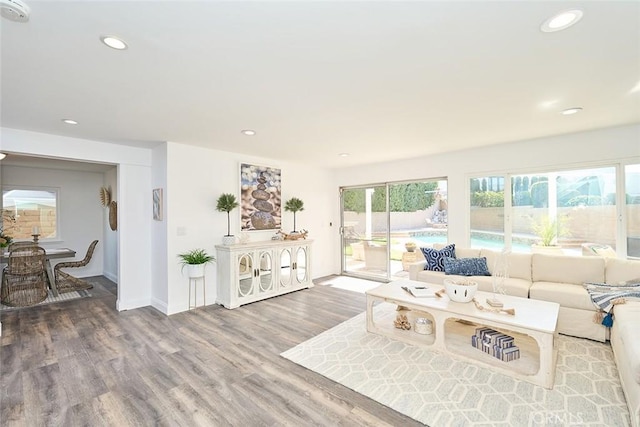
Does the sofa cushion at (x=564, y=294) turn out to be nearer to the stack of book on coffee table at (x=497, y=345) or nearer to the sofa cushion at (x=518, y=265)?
the sofa cushion at (x=518, y=265)

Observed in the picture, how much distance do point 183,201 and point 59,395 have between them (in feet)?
8.11

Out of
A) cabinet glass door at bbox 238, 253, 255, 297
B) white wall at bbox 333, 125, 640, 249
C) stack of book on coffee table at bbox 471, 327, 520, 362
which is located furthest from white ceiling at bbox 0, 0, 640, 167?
stack of book on coffee table at bbox 471, 327, 520, 362

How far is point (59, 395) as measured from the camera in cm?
219

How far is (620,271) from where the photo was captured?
3154mm

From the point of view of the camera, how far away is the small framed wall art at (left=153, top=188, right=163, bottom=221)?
→ 160 inches

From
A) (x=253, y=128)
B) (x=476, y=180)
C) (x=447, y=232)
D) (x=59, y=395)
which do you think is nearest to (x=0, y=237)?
(x=59, y=395)

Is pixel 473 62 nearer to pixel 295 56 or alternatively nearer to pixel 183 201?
pixel 295 56

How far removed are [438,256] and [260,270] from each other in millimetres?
2772

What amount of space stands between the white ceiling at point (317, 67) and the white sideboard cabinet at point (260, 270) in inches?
74.1

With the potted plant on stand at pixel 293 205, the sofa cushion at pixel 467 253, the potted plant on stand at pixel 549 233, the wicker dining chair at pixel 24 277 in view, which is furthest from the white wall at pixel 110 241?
the potted plant on stand at pixel 549 233

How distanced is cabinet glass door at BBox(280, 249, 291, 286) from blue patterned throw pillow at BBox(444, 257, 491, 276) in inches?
99.8

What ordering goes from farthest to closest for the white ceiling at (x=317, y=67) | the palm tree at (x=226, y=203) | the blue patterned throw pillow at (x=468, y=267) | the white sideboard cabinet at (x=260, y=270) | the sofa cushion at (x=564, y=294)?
the palm tree at (x=226, y=203) → the white sideboard cabinet at (x=260, y=270) → the blue patterned throw pillow at (x=468, y=267) → the sofa cushion at (x=564, y=294) → the white ceiling at (x=317, y=67)

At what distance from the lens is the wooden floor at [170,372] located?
1948mm

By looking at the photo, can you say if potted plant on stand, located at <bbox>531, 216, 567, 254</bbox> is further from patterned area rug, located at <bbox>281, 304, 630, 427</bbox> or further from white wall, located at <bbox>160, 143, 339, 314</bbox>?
white wall, located at <bbox>160, 143, 339, 314</bbox>
